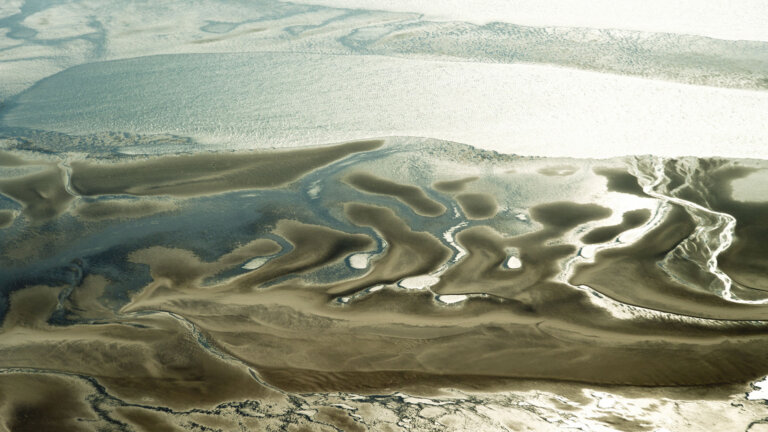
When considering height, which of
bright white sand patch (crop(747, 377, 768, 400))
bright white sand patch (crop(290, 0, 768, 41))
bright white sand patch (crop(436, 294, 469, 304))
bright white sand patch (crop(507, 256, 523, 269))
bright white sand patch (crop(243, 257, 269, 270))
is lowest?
bright white sand patch (crop(747, 377, 768, 400))

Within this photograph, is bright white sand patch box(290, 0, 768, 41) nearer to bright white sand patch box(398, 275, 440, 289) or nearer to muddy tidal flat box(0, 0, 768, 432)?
muddy tidal flat box(0, 0, 768, 432)

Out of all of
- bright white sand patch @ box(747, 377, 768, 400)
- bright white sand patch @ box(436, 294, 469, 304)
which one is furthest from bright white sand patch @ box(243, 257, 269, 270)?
bright white sand patch @ box(747, 377, 768, 400)

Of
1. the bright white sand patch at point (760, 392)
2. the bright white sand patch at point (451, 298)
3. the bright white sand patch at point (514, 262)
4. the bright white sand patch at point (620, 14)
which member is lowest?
the bright white sand patch at point (760, 392)

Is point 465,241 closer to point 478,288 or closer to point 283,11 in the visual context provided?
point 478,288

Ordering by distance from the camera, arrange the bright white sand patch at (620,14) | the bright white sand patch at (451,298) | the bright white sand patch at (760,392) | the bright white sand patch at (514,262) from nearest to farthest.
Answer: the bright white sand patch at (760,392) < the bright white sand patch at (451,298) < the bright white sand patch at (514,262) < the bright white sand patch at (620,14)

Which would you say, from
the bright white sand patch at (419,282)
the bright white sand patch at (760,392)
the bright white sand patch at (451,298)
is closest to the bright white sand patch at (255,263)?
the bright white sand patch at (419,282)

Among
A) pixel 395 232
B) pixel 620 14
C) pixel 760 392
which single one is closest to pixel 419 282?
pixel 395 232

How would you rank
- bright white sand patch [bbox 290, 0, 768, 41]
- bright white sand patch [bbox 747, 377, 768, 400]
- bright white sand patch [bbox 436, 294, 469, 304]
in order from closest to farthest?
bright white sand patch [bbox 747, 377, 768, 400] < bright white sand patch [bbox 436, 294, 469, 304] < bright white sand patch [bbox 290, 0, 768, 41]

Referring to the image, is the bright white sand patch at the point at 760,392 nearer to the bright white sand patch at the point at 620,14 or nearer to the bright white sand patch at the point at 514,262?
the bright white sand patch at the point at 514,262
